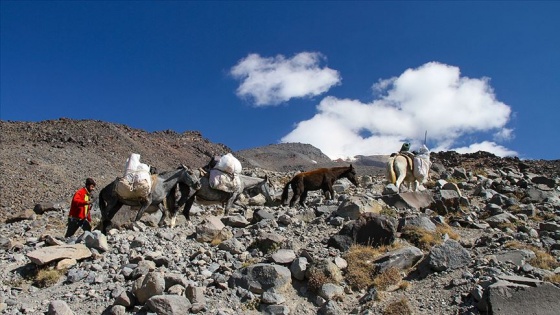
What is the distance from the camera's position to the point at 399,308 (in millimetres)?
6742

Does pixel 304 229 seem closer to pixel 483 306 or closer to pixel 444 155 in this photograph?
pixel 483 306

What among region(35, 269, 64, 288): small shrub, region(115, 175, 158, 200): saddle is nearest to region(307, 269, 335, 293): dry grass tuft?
region(35, 269, 64, 288): small shrub

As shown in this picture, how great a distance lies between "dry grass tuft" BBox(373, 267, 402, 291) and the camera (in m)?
7.47

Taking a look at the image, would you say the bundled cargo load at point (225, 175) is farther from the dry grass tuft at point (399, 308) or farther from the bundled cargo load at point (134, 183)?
the dry grass tuft at point (399, 308)

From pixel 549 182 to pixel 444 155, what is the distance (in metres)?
18.1

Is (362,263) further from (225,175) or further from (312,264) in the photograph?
(225,175)

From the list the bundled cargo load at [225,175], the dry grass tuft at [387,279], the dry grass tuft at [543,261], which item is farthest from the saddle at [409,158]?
the dry grass tuft at [387,279]

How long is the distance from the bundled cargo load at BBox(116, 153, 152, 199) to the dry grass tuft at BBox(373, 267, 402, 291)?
622 centimetres

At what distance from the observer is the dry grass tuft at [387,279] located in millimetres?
7470

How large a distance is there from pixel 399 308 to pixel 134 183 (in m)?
7.07

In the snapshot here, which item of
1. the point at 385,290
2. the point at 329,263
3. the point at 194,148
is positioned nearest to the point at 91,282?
the point at 329,263

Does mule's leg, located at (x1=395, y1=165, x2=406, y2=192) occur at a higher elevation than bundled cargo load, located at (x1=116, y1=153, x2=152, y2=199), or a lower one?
higher

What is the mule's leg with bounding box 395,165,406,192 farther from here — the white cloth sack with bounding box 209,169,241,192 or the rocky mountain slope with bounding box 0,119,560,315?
the white cloth sack with bounding box 209,169,241,192

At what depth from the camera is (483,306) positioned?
6.58 meters
